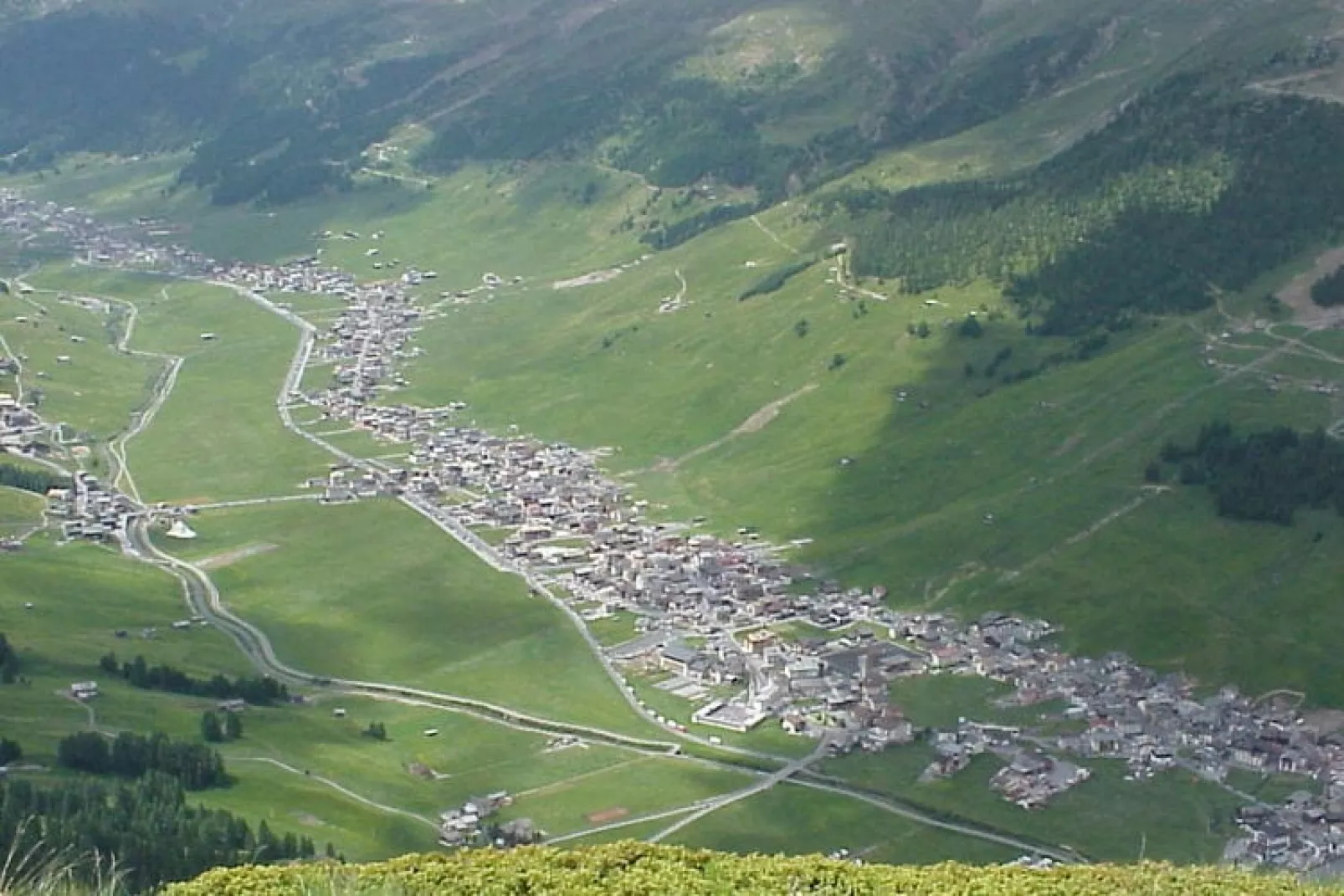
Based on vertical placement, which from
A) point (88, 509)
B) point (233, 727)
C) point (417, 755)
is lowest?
point (417, 755)

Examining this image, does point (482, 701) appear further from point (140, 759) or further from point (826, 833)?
point (826, 833)

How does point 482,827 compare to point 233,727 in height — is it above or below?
below

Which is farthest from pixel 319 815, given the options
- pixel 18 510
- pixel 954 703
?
pixel 18 510

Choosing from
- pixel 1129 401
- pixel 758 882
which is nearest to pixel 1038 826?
pixel 758 882

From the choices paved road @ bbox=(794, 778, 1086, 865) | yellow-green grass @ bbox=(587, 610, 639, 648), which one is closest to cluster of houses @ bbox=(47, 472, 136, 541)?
yellow-green grass @ bbox=(587, 610, 639, 648)

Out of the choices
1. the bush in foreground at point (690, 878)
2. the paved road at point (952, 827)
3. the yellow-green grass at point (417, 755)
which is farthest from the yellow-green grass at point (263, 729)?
Result: the bush in foreground at point (690, 878)

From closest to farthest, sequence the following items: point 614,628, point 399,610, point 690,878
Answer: point 690,878 < point 614,628 < point 399,610

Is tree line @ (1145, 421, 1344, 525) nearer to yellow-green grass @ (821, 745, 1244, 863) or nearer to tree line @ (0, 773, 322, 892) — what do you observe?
yellow-green grass @ (821, 745, 1244, 863)

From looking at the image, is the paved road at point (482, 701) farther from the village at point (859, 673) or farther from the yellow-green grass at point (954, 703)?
the yellow-green grass at point (954, 703)
